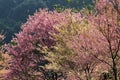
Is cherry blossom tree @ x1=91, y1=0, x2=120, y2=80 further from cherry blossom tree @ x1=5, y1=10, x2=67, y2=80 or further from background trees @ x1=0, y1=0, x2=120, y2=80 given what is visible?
cherry blossom tree @ x1=5, y1=10, x2=67, y2=80

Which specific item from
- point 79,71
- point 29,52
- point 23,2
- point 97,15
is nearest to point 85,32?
point 97,15

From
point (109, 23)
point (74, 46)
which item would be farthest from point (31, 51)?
point (109, 23)

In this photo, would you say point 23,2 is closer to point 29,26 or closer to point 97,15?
point 29,26

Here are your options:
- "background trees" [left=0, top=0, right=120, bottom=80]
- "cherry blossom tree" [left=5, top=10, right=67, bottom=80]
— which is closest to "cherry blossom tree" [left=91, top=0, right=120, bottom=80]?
"background trees" [left=0, top=0, right=120, bottom=80]

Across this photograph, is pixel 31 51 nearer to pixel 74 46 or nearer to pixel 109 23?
pixel 74 46

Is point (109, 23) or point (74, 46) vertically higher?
point (109, 23)

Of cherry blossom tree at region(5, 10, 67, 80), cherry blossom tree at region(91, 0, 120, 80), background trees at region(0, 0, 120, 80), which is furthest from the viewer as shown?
cherry blossom tree at region(5, 10, 67, 80)

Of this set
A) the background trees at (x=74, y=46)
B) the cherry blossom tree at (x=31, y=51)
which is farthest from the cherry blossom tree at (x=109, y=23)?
the cherry blossom tree at (x=31, y=51)

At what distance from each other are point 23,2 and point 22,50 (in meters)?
90.0

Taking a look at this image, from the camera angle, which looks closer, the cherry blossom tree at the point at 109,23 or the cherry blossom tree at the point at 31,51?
the cherry blossom tree at the point at 109,23

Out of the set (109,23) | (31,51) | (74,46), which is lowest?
(74,46)

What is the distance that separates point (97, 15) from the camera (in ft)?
62.6

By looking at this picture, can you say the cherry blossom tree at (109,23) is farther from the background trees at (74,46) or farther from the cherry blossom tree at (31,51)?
the cherry blossom tree at (31,51)

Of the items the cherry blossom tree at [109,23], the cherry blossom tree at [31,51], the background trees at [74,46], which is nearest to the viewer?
the cherry blossom tree at [109,23]
